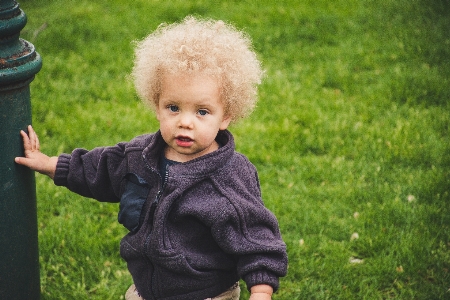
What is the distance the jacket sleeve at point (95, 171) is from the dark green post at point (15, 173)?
0.13 m

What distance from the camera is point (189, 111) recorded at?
7.52ft

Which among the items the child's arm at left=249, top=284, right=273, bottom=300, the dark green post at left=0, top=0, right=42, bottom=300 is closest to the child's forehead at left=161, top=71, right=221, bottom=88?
the dark green post at left=0, top=0, right=42, bottom=300

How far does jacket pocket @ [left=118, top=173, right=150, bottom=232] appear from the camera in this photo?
2.44 metres

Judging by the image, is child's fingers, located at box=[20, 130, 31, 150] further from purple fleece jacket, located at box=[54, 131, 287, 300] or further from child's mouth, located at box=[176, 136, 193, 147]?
child's mouth, located at box=[176, 136, 193, 147]

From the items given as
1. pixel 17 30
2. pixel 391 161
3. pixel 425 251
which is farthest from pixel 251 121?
pixel 17 30

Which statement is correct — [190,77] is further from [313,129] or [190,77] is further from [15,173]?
[313,129]

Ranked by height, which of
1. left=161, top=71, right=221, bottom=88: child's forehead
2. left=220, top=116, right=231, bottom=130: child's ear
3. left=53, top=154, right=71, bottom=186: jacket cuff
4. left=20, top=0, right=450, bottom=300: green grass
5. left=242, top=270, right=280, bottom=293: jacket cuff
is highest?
left=161, top=71, right=221, bottom=88: child's forehead

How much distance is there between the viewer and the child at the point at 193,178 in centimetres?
230

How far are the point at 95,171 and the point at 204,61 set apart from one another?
659mm

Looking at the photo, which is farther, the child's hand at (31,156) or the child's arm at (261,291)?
the child's hand at (31,156)

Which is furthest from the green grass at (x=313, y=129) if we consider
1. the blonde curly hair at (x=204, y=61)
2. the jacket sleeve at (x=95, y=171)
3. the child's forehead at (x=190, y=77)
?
the child's forehead at (x=190, y=77)

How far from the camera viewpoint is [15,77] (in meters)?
2.24

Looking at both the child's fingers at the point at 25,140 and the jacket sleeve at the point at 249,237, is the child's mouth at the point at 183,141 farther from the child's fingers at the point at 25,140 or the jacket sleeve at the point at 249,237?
the child's fingers at the point at 25,140

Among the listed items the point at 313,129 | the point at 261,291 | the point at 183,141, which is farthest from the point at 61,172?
the point at 313,129
